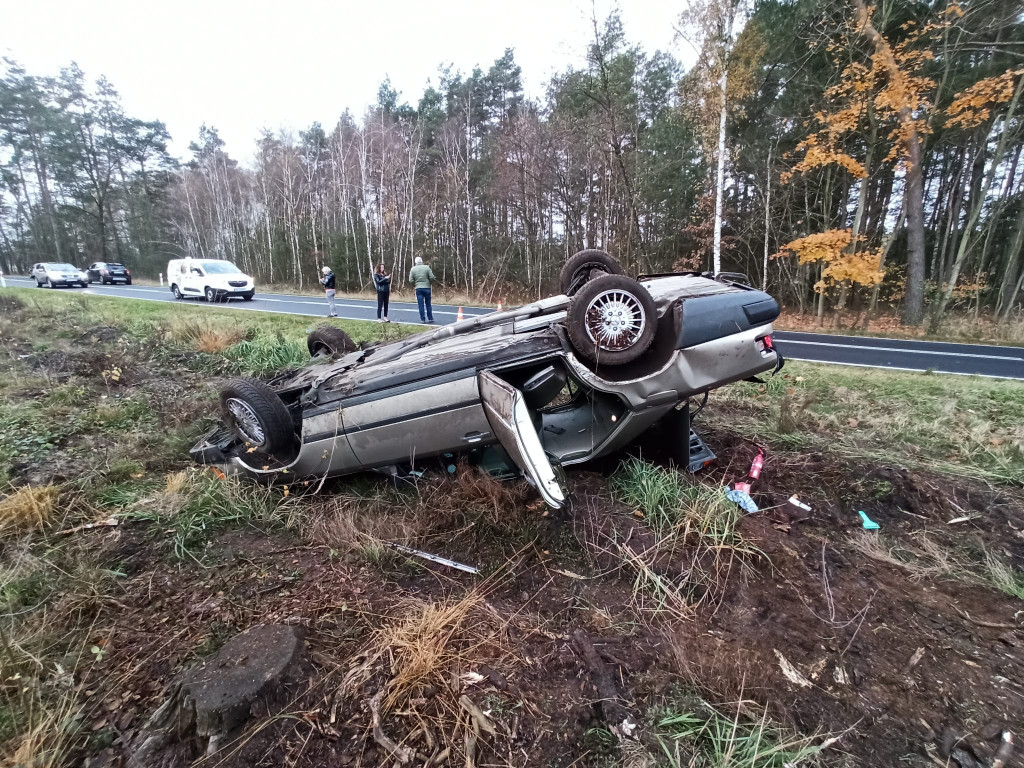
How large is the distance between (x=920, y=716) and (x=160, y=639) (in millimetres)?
2984

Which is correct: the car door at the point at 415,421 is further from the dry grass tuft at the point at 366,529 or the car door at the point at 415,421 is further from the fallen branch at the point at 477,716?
the fallen branch at the point at 477,716

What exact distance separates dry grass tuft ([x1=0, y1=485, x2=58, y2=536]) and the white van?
15.1m

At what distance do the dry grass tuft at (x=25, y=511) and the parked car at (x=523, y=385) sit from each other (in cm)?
97

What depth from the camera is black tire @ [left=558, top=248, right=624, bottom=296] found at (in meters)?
4.22

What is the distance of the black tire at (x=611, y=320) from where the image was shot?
2699mm

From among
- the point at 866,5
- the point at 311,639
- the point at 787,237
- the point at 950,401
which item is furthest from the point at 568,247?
the point at 311,639

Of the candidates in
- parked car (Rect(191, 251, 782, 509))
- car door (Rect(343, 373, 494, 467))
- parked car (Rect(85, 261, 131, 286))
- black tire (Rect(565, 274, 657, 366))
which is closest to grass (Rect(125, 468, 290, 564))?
parked car (Rect(191, 251, 782, 509))

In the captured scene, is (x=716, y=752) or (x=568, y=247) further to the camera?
(x=568, y=247)

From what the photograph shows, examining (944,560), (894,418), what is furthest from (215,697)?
(894,418)

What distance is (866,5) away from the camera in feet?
32.4

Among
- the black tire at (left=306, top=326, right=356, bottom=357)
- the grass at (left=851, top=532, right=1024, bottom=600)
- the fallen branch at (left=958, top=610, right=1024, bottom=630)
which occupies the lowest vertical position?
the fallen branch at (left=958, top=610, right=1024, bottom=630)

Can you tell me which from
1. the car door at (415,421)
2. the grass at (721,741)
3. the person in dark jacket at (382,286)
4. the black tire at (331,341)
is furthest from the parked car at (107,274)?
the grass at (721,741)

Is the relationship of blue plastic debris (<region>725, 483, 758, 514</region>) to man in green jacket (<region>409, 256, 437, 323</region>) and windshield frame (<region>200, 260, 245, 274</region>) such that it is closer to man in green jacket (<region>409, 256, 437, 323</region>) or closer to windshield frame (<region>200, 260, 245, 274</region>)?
man in green jacket (<region>409, 256, 437, 323</region>)

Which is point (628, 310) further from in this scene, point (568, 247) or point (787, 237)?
point (568, 247)
